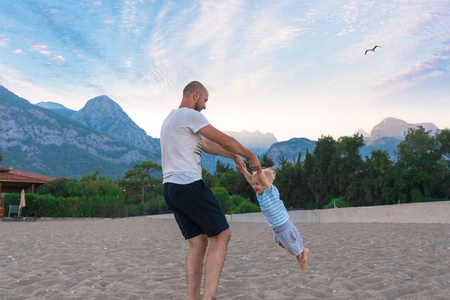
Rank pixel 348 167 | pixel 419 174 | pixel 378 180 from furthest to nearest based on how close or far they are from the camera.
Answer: pixel 348 167 < pixel 378 180 < pixel 419 174

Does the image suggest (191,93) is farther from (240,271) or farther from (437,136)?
(437,136)

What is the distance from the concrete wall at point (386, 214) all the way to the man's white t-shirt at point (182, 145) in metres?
11.9

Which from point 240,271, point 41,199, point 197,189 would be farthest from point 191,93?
point 41,199

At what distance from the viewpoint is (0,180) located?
26.1 meters

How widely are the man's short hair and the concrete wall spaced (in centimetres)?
1181

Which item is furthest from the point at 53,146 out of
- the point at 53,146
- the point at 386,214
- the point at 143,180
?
the point at 386,214

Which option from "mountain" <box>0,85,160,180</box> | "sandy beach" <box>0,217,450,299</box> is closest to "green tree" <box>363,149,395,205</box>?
"sandy beach" <box>0,217,450,299</box>

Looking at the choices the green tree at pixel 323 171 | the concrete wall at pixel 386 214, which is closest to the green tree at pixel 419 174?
the green tree at pixel 323 171

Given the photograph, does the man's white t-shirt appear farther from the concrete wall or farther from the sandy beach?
the concrete wall

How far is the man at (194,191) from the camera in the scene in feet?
9.09

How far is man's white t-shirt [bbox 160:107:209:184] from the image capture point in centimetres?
282

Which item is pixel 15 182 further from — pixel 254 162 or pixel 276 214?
pixel 254 162

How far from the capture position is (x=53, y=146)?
544 ft

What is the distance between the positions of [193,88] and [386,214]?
1250cm
